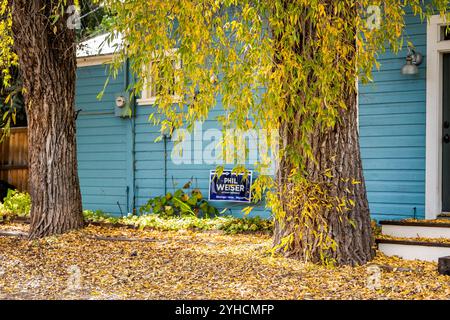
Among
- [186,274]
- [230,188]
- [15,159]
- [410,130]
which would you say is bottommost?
[186,274]

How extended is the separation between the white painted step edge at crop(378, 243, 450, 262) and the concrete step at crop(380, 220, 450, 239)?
53 centimetres

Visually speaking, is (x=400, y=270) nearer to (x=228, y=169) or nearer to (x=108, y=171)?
(x=228, y=169)

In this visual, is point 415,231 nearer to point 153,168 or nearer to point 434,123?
point 434,123

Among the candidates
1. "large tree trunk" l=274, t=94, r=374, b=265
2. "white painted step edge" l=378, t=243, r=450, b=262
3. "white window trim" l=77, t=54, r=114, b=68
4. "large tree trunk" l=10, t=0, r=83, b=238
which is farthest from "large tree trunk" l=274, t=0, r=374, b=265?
"white window trim" l=77, t=54, r=114, b=68

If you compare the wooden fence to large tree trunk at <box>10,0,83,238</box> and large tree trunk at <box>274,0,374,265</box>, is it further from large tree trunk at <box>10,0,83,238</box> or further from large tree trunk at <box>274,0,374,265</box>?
large tree trunk at <box>274,0,374,265</box>

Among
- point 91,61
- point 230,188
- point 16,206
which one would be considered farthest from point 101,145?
point 230,188

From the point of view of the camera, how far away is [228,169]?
9781 millimetres

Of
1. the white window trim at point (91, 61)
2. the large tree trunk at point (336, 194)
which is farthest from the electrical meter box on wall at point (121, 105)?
the large tree trunk at point (336, 194)

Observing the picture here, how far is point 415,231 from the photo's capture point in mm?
6898

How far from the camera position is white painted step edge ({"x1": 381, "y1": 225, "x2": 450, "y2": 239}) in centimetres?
672

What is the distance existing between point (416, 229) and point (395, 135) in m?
1.75

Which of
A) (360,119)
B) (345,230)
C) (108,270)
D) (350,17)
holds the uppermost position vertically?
(350,17)
